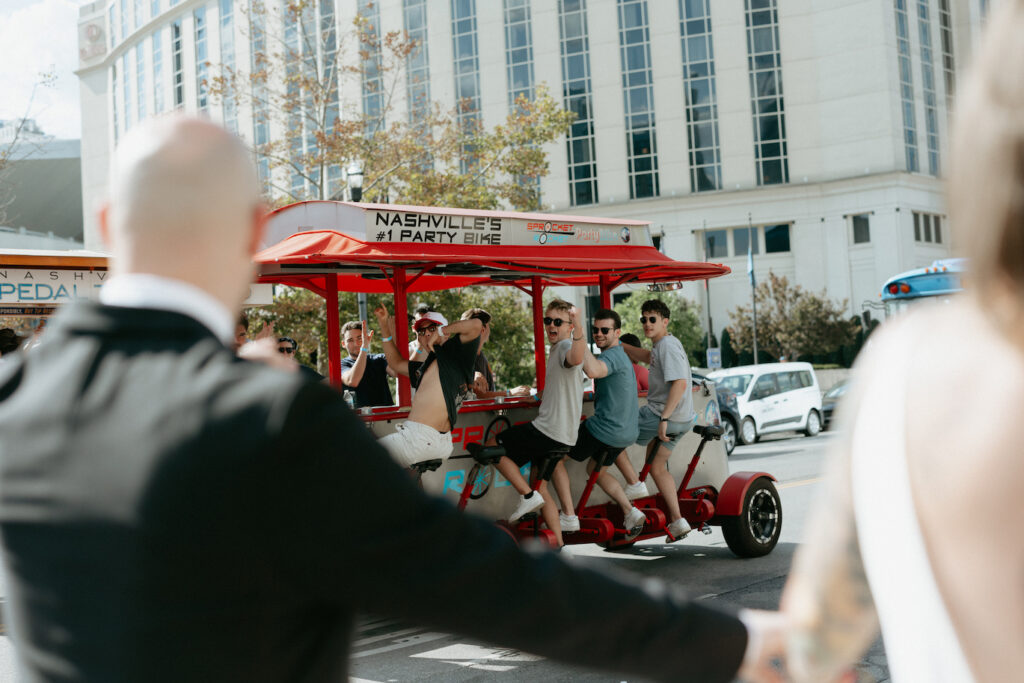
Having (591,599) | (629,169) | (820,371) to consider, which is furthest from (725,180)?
(591,599)

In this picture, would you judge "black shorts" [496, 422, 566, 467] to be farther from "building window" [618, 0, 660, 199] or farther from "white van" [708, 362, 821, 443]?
"building window" [618, 0, 660, 199]

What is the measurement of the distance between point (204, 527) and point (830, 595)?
932 millimetres

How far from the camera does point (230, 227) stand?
1392mm

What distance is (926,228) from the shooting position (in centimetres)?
5609

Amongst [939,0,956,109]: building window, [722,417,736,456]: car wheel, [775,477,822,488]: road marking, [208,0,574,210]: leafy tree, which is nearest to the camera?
[775,477,822,488]: road marking

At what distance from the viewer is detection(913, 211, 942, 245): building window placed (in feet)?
180

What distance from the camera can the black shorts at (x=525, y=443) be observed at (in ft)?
26.1

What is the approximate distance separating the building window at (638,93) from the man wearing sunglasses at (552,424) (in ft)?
163

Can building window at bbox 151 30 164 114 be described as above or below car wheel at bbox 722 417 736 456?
above

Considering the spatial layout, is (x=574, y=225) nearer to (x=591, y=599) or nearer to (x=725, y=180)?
(x=591, y=599)

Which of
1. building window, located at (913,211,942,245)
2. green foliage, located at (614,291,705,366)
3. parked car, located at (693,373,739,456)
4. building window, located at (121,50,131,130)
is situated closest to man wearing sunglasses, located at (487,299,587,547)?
parked car, located at (693,373,739,456)

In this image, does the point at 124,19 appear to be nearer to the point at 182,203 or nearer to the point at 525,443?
the point at 525,443

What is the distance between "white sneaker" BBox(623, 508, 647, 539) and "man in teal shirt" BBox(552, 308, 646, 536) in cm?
55

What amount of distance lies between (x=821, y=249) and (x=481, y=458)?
51237 millimetres
